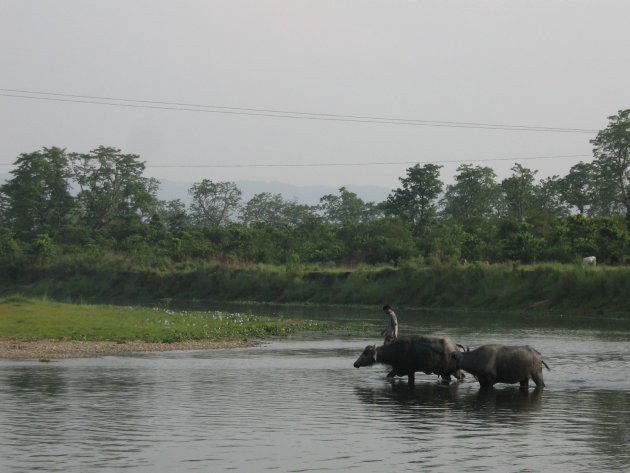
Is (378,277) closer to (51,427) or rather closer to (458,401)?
(458,401)

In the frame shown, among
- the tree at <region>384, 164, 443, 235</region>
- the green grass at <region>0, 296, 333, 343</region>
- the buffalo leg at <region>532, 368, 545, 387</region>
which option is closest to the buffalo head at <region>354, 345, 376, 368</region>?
the buffalo leg at <region>532, 368, 545, 387</region>

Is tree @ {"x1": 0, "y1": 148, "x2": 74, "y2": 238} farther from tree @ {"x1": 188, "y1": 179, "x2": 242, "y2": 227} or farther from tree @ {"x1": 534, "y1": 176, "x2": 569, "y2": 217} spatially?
tree @ {"x1": 534, "y1": 176, "x2": 569, "y2": 217}

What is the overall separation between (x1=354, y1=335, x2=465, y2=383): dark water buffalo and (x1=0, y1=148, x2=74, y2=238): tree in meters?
101

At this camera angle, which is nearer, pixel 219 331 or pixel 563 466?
pixel 563 466

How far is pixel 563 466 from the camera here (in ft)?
52.4

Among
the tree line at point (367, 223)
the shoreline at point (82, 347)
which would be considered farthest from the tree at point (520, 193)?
the shoreline at point (82, 347)

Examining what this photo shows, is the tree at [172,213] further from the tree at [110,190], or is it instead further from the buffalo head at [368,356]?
the buffalo head at [368,356]

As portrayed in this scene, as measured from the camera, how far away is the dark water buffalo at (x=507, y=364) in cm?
2506

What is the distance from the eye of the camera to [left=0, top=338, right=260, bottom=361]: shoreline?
34.2m

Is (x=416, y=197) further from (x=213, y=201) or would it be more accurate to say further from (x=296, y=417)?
(x=296, y=417)

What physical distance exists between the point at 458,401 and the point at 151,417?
7.82 metres

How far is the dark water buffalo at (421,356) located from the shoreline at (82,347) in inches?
497

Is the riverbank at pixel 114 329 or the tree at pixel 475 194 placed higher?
the tree at pixel 475 194

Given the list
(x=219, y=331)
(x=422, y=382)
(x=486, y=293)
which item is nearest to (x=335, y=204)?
(x=486, y=293)
